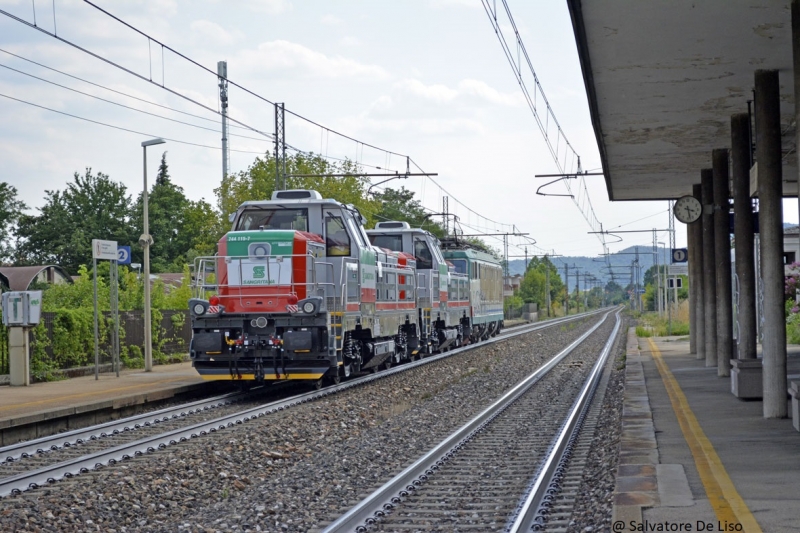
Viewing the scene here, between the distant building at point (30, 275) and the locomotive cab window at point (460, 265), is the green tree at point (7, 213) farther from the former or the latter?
the locomotive cab window at point (460, 265)

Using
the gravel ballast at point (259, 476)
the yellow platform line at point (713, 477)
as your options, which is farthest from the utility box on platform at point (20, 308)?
the yellow platform line at point (713, 477)

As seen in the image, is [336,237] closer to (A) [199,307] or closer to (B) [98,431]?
(A) [199,307]

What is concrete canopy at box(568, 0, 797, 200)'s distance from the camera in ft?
32.2

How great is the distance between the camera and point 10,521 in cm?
771

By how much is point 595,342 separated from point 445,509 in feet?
107

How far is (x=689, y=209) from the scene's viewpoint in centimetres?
2092

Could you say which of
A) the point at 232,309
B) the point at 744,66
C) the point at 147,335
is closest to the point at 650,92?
the point at 744,66

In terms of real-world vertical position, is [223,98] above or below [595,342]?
above

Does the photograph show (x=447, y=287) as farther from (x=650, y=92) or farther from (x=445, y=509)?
(x=445, y=509)

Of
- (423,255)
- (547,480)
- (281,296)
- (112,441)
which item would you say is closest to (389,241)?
(423,255)

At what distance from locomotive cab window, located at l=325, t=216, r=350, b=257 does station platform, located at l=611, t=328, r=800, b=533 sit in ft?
20.4

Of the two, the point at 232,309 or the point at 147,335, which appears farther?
the point at 147,335

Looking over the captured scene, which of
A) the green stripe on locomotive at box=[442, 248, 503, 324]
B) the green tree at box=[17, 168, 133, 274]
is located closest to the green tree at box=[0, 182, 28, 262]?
the green tree at box=[17, 168, 133, 274]

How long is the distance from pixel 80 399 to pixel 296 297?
402cm
